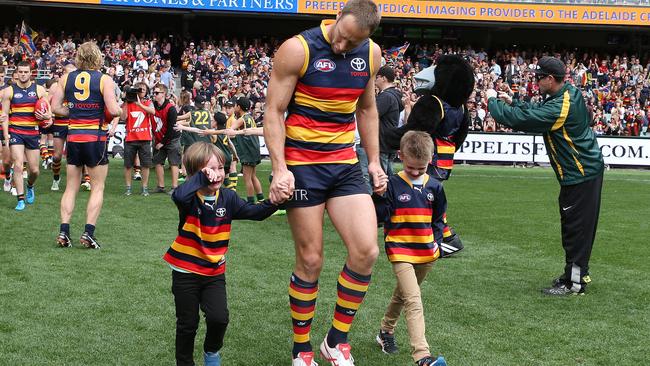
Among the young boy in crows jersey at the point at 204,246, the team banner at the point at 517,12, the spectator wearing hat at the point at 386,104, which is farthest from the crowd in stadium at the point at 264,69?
the young boy in crows jersey at the point at 204,246

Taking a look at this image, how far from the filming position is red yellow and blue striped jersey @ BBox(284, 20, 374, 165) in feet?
16.0

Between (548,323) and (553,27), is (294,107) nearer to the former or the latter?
(548,323)

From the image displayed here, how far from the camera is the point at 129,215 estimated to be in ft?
39.3

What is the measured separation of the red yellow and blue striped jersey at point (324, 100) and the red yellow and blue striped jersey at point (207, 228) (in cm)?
43

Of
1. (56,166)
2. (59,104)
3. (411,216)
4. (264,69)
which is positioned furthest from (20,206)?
(264,69)

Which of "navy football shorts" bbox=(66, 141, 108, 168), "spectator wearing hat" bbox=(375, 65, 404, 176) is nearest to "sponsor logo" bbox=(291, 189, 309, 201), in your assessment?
"navy football shorts" bbox=(66, 141, 108, 168)

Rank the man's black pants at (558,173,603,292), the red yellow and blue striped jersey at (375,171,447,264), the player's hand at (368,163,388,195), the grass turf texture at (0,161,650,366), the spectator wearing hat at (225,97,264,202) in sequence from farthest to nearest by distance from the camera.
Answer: the spectator wearing hat at (225,97,264,202)
the man's black pants at (558,173,603,292)
the grass turf texture at (0,161,650,366)
the red yellow and blue striped jersey at (375,171,447,264)
the player's hand at (368,163,388,195)

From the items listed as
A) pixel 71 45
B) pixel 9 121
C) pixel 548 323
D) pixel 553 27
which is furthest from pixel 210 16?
pixel 548 323

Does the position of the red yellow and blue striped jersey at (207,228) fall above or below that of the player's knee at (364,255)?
above

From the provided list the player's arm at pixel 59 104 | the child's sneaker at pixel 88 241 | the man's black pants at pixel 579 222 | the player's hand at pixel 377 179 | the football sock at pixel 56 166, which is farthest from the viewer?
the football sock at pixel 56 166

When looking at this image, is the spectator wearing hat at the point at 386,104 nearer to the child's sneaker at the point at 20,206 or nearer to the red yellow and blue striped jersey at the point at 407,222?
the red yellow and blue striped jersey at the point at 407,222

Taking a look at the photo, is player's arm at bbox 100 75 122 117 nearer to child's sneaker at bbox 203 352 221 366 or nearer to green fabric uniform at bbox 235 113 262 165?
child's sneaker at bbox 203 352 221 366

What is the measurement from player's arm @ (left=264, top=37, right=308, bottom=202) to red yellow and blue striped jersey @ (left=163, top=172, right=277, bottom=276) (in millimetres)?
149

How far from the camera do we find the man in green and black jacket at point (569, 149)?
7.21 meters
